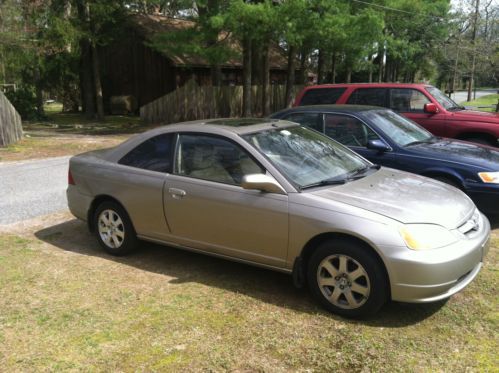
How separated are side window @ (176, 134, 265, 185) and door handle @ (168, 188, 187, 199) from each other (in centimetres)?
18

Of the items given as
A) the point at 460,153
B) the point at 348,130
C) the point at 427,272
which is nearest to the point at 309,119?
the point at 348,130

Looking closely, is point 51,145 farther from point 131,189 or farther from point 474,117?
point 474,117

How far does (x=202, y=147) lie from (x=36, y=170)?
290 inches

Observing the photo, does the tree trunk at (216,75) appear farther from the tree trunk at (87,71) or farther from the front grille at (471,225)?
the front grille at (471,225)

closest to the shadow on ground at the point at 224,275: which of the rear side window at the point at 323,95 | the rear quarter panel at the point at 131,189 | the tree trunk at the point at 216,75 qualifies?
the rear quarter panel at the point at 131,189

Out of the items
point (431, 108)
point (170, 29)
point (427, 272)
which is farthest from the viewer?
point (170, 29)

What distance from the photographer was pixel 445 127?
9.08 metres

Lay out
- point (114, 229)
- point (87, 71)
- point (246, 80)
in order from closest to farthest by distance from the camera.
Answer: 1. point (114, 229)
2. point (246, 80)
3. point (87, 71)

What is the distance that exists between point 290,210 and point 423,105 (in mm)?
6236

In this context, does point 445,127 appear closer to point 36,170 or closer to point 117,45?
point 36,170

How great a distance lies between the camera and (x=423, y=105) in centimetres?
928

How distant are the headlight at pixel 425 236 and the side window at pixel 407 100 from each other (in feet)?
20.1

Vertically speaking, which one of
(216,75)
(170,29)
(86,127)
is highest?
(170,29)

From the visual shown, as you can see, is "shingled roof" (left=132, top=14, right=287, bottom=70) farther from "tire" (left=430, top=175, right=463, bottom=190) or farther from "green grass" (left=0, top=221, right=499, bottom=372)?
"green grass" (left=0, top=221, right=499, bottom=372)
